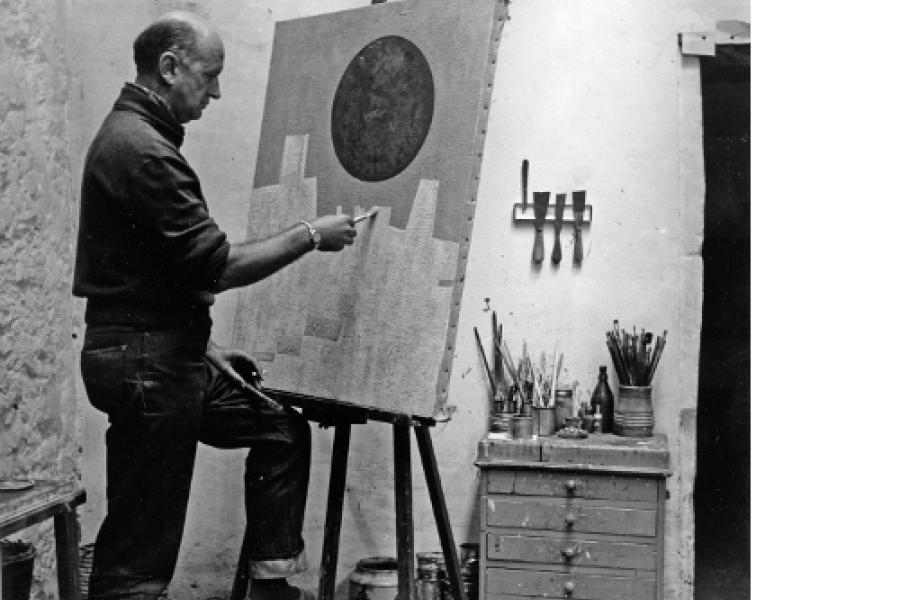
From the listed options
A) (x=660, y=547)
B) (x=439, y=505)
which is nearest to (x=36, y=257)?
(x=439, y=505)

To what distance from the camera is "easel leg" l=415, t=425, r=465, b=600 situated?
2.96 metres

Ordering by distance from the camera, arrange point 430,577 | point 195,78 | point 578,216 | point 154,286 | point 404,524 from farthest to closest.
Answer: point 578,216 → point 430,577 → point 404,524 → point 195,78 → point 154,286

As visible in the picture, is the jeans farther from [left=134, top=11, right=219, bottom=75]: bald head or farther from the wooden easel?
[left=134, top=11, right=219, bottom=75]: bald head

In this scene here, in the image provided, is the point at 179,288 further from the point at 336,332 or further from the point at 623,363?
the point at 623,363

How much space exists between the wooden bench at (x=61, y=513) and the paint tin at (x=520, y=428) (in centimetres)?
137

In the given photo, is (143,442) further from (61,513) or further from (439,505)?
(439,505)

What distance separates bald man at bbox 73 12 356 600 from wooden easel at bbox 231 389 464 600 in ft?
0.86

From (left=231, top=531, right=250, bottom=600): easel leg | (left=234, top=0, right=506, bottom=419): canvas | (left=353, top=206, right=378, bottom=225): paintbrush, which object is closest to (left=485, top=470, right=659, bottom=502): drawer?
(left=234, top=0, right=506, bottom=419): canvas

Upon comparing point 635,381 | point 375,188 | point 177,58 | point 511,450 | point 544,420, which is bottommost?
point 511,450

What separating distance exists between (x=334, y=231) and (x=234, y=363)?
540 millimetres

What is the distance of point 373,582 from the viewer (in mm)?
3494

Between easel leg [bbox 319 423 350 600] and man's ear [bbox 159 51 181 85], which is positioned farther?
easel leg [bbox 319 423 350 600]

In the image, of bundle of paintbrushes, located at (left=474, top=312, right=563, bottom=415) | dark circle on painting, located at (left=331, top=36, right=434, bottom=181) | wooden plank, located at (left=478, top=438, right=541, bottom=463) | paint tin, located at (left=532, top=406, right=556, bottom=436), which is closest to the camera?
dark circle on painting, located at (left=331, top=36, right=434, bottom=181)

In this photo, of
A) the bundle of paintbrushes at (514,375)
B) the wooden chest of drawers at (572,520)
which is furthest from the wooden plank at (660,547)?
the bundle of paintbrushes at (514,375)
